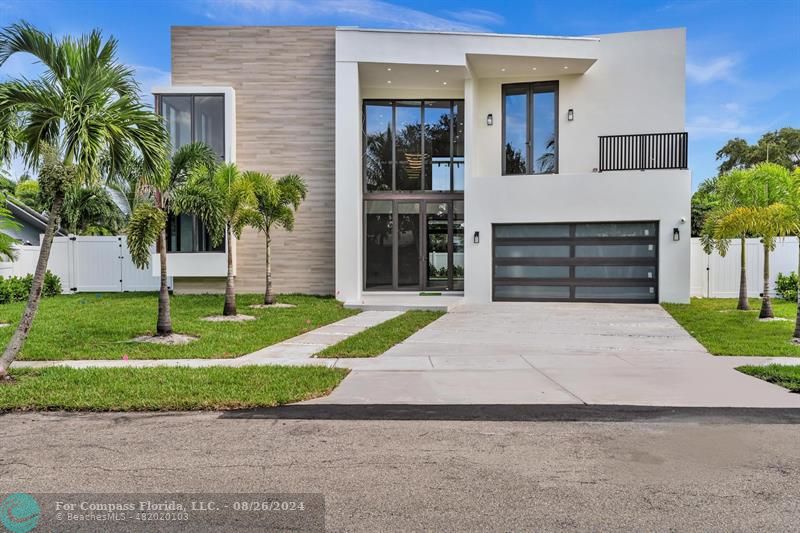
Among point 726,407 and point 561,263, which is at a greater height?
point 561,263

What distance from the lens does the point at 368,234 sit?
57.9 feet

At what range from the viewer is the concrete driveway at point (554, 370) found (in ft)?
18.9

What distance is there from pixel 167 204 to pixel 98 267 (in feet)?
33.4

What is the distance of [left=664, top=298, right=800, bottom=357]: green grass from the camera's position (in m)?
8.55

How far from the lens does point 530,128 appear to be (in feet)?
56.8

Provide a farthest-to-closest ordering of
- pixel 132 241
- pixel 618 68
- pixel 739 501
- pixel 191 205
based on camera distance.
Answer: pixel 618 68 < pixel 191 205 < pixel 132 241 < pixel 739 501

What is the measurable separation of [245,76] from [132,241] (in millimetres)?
9468

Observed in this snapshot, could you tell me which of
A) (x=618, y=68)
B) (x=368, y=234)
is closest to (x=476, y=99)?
(x=618, y=68)

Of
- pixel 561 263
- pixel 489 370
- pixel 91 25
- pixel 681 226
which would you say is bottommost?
pixel 489 370

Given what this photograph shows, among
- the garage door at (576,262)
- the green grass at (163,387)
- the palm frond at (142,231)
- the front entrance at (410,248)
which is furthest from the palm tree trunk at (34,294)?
the garage door at (576,262)

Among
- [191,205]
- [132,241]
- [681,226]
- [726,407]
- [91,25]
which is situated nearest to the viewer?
[726,407]

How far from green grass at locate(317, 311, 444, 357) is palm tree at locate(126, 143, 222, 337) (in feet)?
10.4

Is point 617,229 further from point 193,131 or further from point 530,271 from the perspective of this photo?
point 193,131

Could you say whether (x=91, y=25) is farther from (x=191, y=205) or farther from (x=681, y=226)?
(x=681, y=226)
